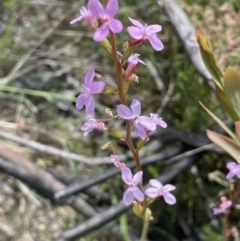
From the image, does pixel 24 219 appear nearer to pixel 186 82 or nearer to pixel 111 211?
pixel 111 211

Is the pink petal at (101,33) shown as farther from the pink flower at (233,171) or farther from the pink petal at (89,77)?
the pink flower at (233,171)

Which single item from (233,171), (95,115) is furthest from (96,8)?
(95,115)

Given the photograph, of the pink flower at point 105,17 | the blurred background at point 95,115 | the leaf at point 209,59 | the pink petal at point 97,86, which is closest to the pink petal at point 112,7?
the pink flower at point 105,17

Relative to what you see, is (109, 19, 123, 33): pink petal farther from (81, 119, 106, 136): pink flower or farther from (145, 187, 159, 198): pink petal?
(145, 187, 159, 198): pink petal

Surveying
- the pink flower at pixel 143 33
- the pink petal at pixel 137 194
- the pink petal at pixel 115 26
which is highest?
the pink petal at pixel 115 26

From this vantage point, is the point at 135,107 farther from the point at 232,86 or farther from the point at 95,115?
the point at 95,115

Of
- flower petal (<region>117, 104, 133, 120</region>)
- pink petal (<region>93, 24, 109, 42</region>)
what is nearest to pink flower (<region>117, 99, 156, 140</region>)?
flower petal (<region>117, 104, 133, 120</region>)
